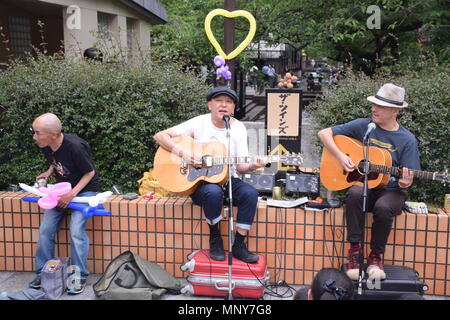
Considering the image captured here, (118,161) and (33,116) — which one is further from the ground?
(33,116)

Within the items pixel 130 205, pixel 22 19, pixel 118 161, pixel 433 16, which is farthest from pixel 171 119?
pixel 22 19

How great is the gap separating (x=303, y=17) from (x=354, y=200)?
21.5ft

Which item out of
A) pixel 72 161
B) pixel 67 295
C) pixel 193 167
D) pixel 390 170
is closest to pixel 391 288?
pixel 390 170

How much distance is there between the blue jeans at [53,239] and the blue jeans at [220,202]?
3.44 ft

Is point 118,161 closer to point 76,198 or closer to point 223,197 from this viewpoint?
point 76,198

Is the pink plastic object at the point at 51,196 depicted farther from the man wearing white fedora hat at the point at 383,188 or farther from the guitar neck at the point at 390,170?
the guitar neck at the point at 390,170

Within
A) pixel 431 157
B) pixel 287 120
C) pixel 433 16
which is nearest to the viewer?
pixel 431 157

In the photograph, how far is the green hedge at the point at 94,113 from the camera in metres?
4.94

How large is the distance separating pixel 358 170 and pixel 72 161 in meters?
2.45

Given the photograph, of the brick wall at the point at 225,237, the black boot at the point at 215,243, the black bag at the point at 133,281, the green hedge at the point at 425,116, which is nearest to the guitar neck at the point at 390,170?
the brick wall at the point at 225,237

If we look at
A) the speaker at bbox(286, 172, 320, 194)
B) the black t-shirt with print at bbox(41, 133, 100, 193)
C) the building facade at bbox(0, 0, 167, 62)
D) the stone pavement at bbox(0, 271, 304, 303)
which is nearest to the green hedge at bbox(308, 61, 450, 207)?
the speaker at bbox(286, 172, 320, 194)

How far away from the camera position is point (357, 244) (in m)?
3.83

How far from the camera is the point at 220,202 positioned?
3.80 meters

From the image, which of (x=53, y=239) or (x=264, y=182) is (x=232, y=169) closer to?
(x=264, y=182)
